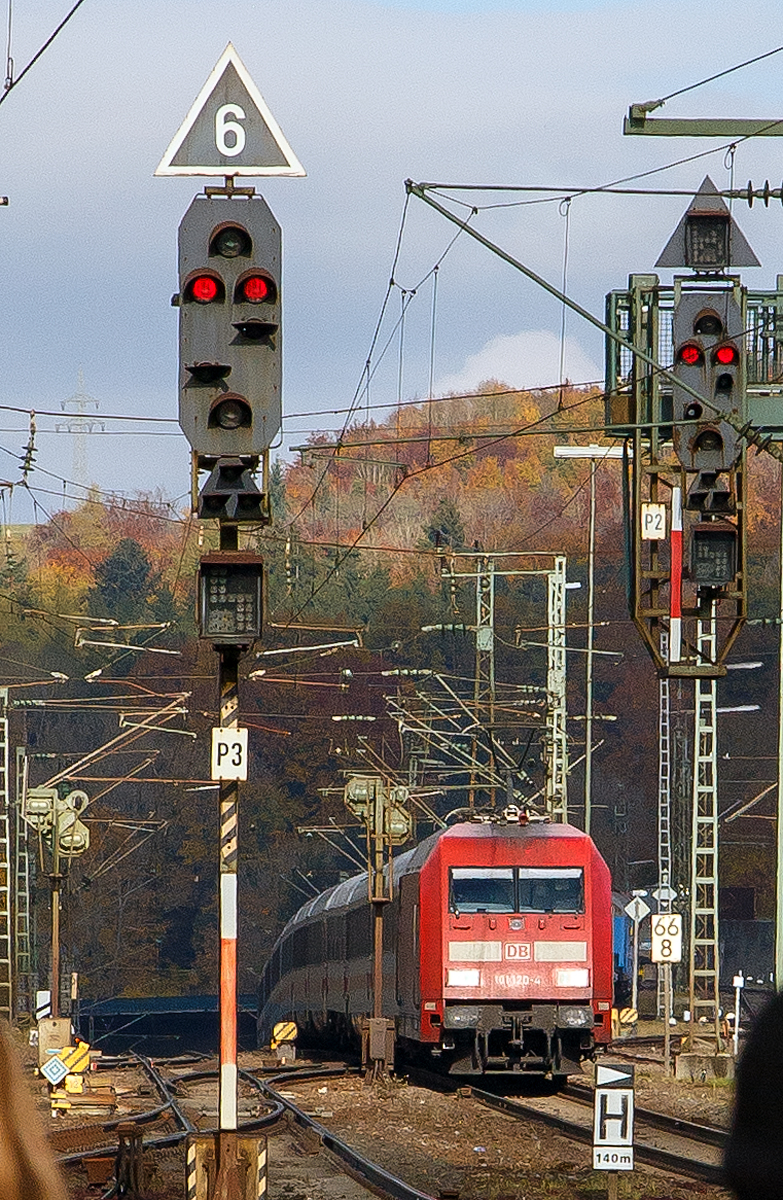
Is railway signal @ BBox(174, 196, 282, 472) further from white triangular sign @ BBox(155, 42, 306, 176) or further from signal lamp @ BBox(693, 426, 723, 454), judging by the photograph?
signal lamp @ BBox(693, 426, 723, 454)

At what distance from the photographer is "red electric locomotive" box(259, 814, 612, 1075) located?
2509cm

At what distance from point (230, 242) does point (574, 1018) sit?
16545mm

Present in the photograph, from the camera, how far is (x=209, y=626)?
401 inches

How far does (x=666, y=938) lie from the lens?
1096 inches

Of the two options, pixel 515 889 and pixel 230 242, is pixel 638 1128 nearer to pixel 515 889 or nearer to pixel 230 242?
pixel 515 889

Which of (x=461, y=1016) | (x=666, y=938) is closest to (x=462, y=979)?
(x=461, y=1016)

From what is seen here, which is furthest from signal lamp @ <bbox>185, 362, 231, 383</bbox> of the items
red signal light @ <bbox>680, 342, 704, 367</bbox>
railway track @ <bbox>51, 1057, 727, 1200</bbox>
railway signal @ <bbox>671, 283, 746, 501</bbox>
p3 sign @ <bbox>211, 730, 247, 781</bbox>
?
railway track @ <bbox>51, 1057, 727, 1200</bbox>

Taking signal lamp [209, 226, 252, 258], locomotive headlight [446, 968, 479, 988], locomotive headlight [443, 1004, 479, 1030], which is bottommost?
locomotive headlight [443, 1004, 479, 1030]

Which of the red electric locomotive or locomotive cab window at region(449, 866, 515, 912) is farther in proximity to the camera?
locomotive cab window at region(449, 866, 515, 912)

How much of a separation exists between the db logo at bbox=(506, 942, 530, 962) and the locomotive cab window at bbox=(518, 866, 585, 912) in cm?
43

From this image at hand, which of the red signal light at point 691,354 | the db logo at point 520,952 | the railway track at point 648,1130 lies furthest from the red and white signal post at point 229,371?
the db logo at point 520,952

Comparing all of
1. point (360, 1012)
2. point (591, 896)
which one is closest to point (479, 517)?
point (360, 1012)

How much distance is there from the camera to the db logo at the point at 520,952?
25.3 metres

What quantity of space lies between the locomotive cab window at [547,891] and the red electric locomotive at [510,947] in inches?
0.5
